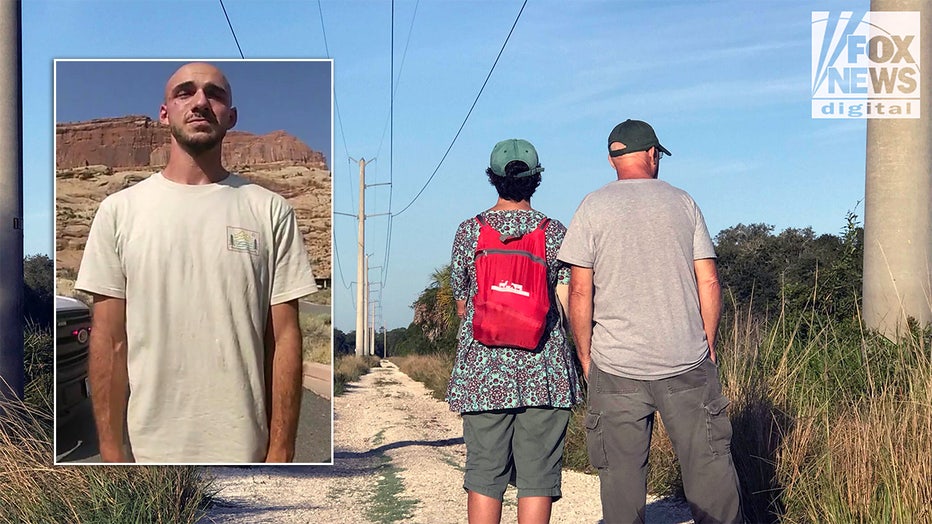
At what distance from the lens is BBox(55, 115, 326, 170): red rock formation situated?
4.68 meters

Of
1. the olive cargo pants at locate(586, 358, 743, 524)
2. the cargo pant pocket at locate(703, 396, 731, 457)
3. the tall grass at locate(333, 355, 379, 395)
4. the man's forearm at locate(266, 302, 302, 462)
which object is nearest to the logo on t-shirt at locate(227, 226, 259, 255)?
the man's forearm at locate(266, 302, 302, 462)

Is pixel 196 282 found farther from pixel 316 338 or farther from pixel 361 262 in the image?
pixel 361 262

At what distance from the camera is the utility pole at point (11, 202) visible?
6684 mm

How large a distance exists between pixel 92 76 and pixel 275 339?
4.89 ft

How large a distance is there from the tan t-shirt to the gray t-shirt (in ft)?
4.45

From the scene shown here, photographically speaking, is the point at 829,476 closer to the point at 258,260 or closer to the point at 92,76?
the point at 258,260

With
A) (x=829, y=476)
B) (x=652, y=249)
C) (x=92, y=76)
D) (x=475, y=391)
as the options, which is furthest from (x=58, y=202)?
(x=829, y=476)

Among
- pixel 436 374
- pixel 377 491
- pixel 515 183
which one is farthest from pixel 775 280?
pixel 515 183

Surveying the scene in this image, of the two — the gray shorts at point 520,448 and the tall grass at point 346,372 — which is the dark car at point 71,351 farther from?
the tall grass at point 346,372

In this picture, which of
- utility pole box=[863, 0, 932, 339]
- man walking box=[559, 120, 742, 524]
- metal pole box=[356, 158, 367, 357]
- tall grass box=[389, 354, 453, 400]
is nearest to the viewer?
man walking box=[559, 120, 742, 524]

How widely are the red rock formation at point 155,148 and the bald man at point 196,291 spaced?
53 millimetres

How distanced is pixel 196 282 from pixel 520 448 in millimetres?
1778

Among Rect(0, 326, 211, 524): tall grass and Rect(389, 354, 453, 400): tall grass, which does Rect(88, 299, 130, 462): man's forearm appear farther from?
Rect(389, 354, 453, 400): tall grass

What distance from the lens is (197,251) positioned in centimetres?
461
